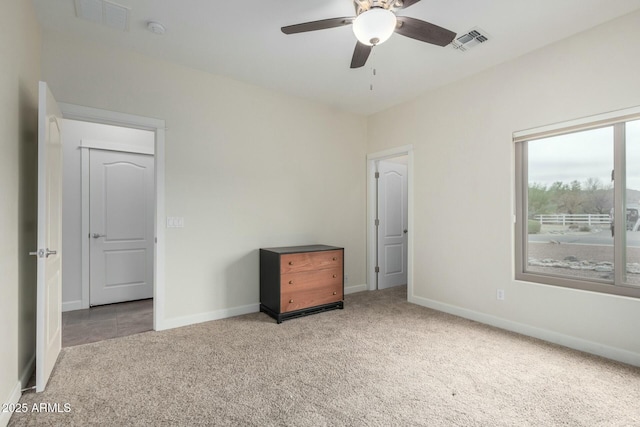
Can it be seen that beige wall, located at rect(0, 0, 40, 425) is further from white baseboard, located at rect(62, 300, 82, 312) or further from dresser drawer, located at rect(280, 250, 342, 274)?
dresser drawer, located at rect(280, 250, 342, 274)

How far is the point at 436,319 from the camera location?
356 cm

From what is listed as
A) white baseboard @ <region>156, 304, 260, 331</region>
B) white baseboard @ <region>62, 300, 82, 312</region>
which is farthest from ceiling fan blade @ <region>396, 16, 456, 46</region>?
white baseboard @ <region>62, 300, 82, 312</region>

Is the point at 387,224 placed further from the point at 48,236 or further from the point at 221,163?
the point at 48,236

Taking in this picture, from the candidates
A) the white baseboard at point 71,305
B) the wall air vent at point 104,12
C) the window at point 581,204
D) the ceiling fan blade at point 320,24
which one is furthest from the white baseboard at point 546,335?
the white baseboard at point 71,305

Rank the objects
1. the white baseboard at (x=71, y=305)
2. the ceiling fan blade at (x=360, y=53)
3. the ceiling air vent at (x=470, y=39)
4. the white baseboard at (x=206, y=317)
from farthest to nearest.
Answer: the white baseboard at (x=71, y=305)
the white baseboard at (x=206, y=317)
the ceiling air vent at (x=470, y=39)
the ceiling fan blade at (x=360, y=53)

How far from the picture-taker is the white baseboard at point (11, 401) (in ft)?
5.60

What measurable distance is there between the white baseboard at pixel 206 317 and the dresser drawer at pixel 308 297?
543 mm

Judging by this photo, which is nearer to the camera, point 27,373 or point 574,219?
point 27,373

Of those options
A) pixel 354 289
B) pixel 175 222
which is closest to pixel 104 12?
pixel 175 222

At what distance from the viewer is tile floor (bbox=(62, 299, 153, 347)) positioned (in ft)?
10.2

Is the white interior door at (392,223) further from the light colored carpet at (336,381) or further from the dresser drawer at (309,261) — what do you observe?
the light colored carpet at (336,381)

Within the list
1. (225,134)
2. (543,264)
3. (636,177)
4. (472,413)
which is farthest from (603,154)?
(225,134)

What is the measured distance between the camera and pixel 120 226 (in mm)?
4309

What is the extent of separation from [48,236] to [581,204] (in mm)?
4301
